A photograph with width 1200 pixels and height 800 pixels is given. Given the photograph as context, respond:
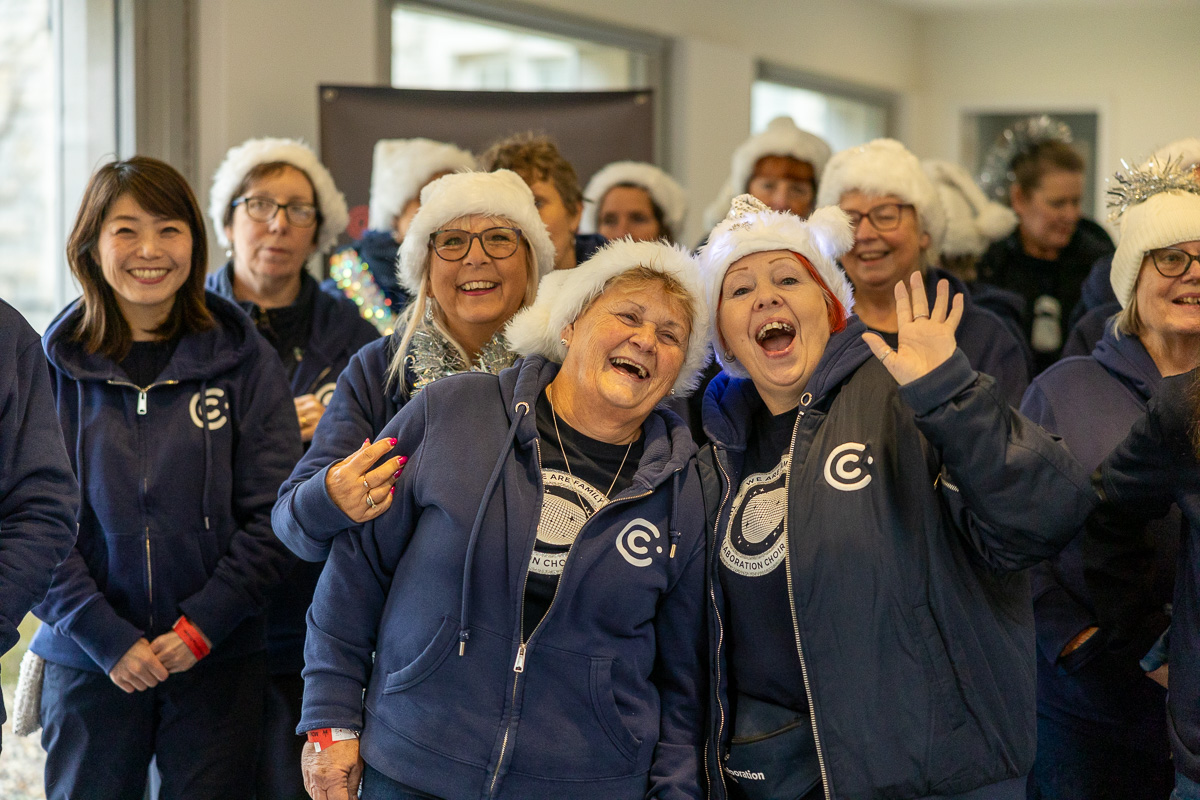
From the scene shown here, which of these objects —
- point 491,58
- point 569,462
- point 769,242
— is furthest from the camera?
point 491,58

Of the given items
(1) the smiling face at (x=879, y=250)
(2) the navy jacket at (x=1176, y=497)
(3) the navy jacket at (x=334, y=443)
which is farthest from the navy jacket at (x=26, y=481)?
(1) the smiling face at (x=879, y=250)

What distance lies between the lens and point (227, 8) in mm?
3975

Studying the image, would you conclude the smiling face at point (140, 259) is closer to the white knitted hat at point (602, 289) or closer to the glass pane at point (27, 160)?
the white knitted hat at point (602, 289)

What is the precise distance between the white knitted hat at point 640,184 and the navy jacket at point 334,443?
2.14m

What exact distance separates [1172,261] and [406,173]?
2.19m

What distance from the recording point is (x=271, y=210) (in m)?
3.16

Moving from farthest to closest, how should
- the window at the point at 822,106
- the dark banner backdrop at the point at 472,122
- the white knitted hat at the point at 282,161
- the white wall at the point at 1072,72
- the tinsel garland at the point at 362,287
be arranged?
the white wall at the point at 1072,72 < the window at the point at 822,106 < the dark banner backdrop at the point at 472,122 < the tinsel garland at the point at 362,287 < the white knitted hat at the point at 282,161

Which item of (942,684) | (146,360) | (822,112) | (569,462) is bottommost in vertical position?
(942,684)

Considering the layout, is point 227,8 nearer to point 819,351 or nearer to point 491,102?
point 491,102

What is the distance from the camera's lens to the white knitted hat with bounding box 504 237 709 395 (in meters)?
2.17

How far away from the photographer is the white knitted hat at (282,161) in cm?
324

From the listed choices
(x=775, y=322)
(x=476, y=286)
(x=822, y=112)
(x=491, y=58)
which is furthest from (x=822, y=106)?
(x=775, y=322)

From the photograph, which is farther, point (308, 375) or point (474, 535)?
point (308, 375)

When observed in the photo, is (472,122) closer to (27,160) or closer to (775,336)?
(27,160)
